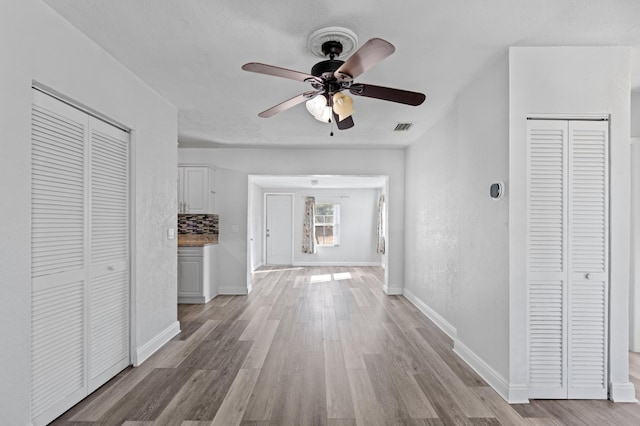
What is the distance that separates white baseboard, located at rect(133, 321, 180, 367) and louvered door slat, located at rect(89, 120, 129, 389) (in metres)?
0.09

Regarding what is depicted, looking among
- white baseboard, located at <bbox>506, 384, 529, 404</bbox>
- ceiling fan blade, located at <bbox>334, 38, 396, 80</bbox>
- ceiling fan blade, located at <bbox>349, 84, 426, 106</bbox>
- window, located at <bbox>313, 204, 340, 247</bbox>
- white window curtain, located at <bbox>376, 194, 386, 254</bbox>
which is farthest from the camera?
window, located at <bbox>313, 204, 340, 247</bbox>

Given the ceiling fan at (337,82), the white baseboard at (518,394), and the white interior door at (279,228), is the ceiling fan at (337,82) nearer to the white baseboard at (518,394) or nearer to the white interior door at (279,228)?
the white baseboard at (518,394)

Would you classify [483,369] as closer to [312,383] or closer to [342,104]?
[312,383]

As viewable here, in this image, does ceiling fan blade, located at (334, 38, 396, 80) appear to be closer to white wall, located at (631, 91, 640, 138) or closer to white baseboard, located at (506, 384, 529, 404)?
white baseboard, located at (506, 384, 529, 404)

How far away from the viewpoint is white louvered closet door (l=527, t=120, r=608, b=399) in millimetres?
2453

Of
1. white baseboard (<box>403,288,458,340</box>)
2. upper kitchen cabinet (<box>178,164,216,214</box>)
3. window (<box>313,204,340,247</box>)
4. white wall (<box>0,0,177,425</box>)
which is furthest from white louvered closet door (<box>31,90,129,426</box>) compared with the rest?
window (<box>313,204,340,247</box>)

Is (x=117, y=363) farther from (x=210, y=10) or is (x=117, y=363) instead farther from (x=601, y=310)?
(x=601, y=310)

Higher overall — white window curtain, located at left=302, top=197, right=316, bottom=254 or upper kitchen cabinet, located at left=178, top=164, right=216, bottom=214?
upper kitchen cabinet, located at left=178, top=164, right=216, bottom=214

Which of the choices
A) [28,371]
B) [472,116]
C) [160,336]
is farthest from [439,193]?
[28,371]

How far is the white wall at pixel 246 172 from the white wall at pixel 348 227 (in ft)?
12.7

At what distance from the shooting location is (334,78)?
209 cm

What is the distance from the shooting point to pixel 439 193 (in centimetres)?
433

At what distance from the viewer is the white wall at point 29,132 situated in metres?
1.76

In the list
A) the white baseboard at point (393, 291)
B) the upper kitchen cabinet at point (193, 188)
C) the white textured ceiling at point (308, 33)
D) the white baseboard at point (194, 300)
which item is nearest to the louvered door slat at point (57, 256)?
the white textured ceiling at point (308, 33)
